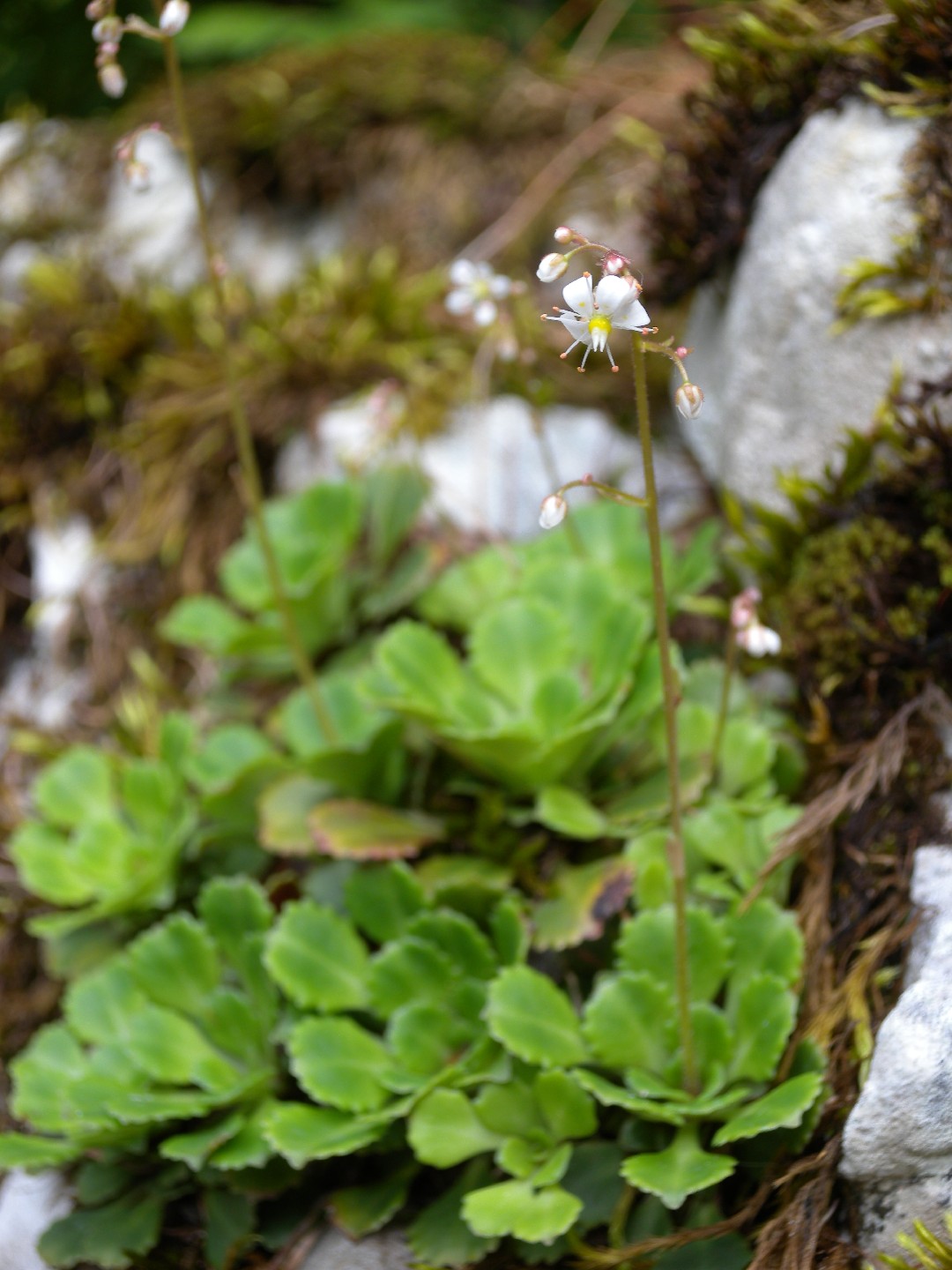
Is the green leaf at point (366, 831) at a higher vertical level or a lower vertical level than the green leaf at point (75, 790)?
higher

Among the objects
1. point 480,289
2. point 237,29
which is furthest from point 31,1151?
point 237,29

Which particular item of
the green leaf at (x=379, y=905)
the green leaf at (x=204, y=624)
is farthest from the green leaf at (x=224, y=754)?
the green leaf at (x=379, y=905)

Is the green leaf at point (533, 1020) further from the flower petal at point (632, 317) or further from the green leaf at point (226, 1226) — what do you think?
the flower petal at point (632, 317)

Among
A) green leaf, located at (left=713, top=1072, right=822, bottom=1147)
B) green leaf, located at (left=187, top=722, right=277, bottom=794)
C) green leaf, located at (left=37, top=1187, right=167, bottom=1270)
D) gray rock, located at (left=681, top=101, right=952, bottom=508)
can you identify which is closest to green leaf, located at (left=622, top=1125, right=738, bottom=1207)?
green leaf, located at (left=713, top=1072, right=822, bottom=1147)

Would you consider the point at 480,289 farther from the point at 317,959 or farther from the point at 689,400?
the point at 317,959

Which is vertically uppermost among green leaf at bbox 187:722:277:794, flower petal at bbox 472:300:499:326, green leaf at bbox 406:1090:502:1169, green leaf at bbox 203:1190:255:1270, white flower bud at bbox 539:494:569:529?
white flower bud at bbox 539:494:569:529

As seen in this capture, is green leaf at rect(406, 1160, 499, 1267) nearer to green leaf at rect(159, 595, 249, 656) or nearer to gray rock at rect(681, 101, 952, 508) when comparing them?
green leaf at rect(159, 595, 249, 656)
